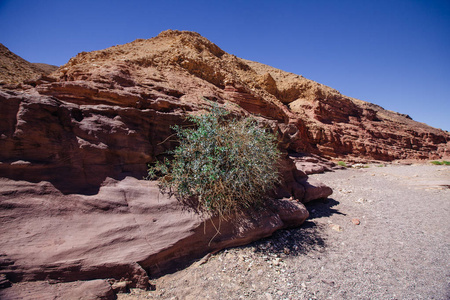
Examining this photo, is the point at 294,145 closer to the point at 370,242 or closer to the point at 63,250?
the point at 370,242

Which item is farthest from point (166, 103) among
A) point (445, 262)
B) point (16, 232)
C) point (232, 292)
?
point (445, 262)

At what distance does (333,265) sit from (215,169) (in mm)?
2301

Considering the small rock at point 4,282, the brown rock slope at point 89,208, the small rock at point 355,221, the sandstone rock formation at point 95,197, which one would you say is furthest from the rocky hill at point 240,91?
the small rock at point 4,282

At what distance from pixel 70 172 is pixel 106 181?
45 centimetres

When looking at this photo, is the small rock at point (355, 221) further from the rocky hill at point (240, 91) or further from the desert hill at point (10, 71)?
the desert hill at point (10, 71)

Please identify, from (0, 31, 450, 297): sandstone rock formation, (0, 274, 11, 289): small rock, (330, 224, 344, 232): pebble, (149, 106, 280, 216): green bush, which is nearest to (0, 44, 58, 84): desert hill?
(0, 31, 450, 297): sandstone rock formation

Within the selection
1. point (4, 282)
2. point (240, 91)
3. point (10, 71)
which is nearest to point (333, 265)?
point (4, 282)

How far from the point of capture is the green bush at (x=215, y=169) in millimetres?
3406

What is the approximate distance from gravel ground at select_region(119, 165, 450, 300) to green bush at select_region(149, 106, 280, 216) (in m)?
0.81

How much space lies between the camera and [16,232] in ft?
7.43

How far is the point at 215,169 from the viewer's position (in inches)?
137

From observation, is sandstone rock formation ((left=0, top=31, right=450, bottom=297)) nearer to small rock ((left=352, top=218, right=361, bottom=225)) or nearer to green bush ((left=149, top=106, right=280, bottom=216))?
green bush ((left=149, top=106, right=280, bottom=216))

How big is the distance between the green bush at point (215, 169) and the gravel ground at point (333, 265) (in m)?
0.81

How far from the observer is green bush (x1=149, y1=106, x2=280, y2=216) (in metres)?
3.41
